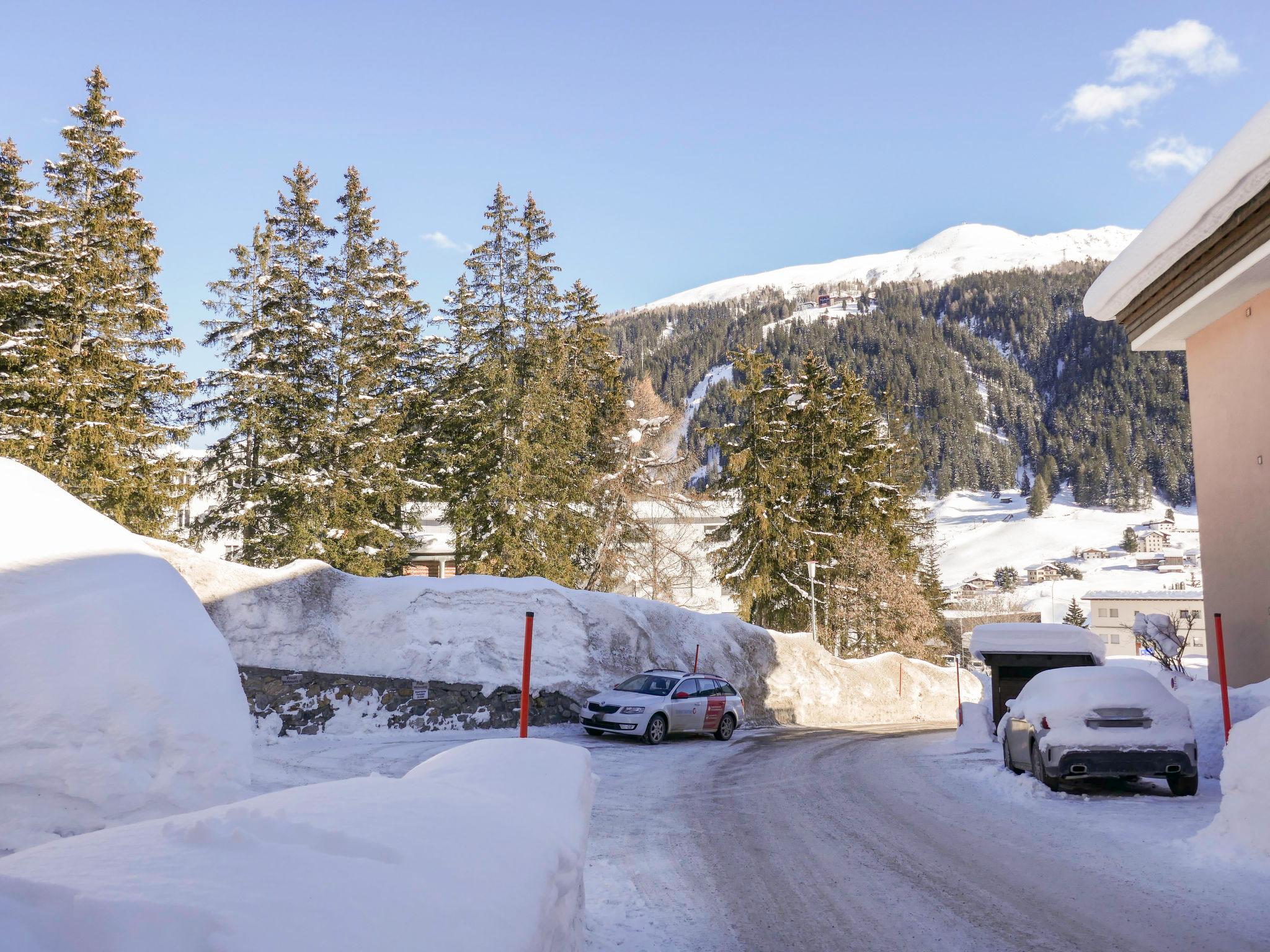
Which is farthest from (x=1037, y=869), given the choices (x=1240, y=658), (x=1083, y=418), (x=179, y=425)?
(x=1083, y=418)

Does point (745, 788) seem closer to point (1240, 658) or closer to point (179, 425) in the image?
point (1240, 658)

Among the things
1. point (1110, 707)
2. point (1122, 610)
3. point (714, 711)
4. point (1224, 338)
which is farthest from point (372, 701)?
point (1122, 610)

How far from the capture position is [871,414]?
148 feet

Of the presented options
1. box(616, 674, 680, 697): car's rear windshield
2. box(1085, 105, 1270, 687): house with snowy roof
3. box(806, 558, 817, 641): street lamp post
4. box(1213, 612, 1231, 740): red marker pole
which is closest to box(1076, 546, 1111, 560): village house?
box(806, 558, 817, 641): street lamp post

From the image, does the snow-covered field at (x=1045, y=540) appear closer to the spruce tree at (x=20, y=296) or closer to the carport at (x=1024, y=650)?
the carport at (x=1024, y=650)

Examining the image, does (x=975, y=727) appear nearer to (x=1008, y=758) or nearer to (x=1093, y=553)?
(x=1008, y=758)

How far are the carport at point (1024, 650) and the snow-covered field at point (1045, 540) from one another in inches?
3781

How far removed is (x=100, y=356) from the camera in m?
23.9

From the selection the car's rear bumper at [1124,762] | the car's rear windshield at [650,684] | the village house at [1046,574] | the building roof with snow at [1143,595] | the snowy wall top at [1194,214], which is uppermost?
the village house at [1046,574]

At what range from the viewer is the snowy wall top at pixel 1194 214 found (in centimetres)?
1056

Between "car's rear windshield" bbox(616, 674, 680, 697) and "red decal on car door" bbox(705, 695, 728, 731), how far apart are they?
3.16 ft

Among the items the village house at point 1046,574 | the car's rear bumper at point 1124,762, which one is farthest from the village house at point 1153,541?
the car's rear bumper at point 1124,762

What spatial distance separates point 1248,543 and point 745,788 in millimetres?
8621

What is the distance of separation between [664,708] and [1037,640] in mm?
7242
